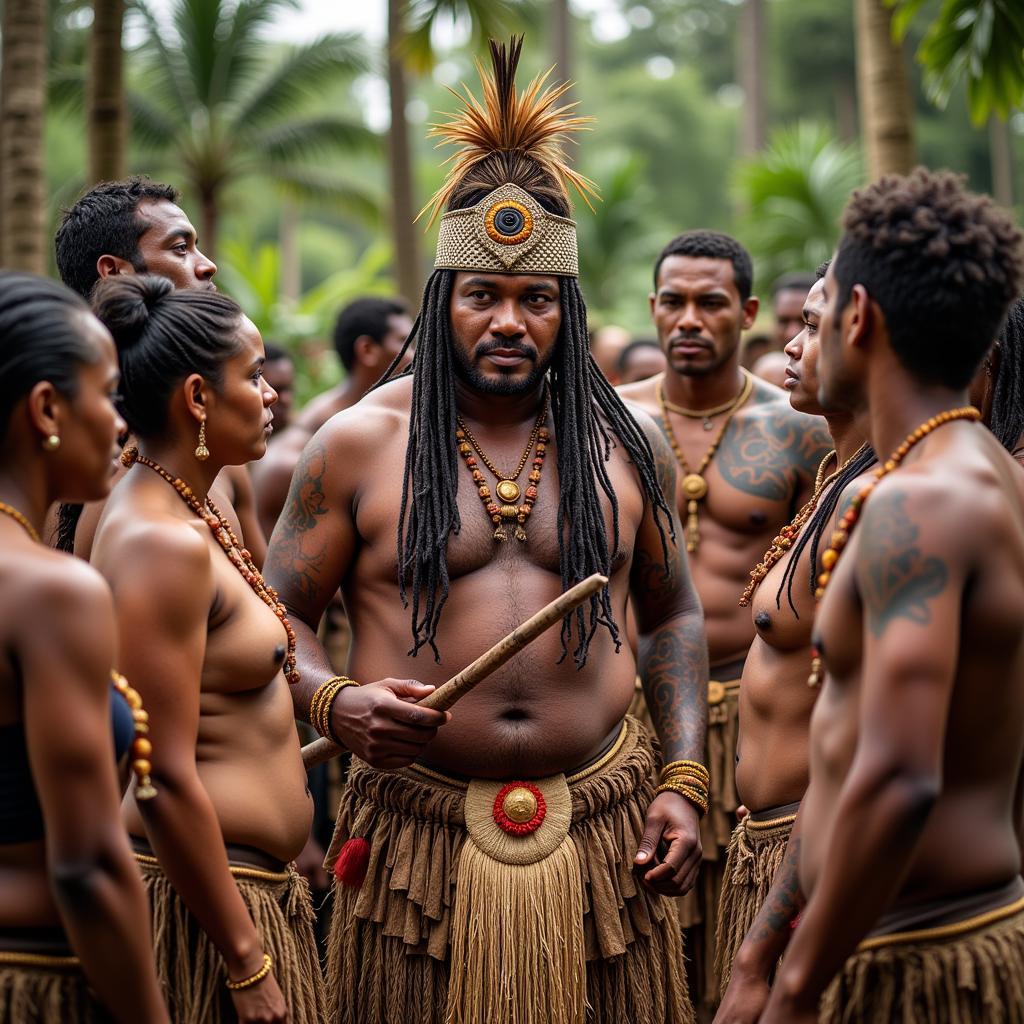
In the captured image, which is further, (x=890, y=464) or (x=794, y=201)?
(x=794, y=201)

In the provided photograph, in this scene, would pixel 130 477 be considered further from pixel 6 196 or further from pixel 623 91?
pixel 623 91

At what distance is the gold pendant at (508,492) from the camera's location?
13.3 ft

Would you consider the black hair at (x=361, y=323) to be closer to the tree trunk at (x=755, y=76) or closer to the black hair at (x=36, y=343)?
the black hair at (x=36, y=343)

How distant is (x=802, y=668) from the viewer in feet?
13.0

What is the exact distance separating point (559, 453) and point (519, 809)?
106cm

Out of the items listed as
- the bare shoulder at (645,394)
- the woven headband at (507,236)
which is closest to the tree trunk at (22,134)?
the bare shoulder at (645,394)

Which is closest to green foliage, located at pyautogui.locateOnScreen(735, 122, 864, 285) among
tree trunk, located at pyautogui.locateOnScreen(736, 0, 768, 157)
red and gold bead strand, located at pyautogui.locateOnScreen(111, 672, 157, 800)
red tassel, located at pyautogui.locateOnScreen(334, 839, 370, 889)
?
tree trunk, located at pyautogui.locateOnScreen(736, 0, 768, 157)

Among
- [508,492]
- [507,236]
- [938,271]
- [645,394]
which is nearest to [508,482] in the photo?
[508,492]

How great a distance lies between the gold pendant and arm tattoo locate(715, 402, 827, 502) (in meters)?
1.91

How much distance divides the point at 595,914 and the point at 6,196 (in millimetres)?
6171

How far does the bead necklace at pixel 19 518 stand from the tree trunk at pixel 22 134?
236 inches

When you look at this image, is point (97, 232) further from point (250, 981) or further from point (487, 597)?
point (250, 981)

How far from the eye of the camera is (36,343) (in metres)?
2.57

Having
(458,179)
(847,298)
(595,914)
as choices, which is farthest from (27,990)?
(458,179)
